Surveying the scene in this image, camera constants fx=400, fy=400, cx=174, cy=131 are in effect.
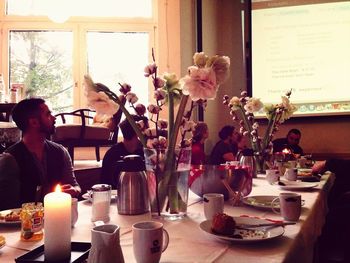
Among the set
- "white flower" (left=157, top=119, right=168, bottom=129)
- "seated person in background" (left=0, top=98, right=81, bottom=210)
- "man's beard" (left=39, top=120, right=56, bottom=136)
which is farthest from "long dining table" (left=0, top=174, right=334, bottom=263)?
"man's beard" (left=39, top=120, right=56, bottom=136)

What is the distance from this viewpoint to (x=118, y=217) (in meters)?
1.31

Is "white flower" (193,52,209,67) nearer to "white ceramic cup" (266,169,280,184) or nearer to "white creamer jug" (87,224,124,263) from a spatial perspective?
"white creamer jug" (87,224,124,263)

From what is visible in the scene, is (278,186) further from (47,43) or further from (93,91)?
(47,43)

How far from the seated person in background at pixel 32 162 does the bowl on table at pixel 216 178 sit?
64 centimetres

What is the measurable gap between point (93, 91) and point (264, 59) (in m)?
4.22

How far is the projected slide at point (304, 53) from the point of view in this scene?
16.0 ft

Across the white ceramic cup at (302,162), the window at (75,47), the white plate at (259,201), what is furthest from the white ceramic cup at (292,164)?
the window at (75,47)

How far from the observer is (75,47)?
4.96 meters

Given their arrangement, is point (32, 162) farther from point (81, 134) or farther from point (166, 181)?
point (81, 134)

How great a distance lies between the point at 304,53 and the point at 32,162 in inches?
155

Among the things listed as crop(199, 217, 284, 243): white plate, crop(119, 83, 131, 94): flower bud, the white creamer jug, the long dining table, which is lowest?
the long dining table

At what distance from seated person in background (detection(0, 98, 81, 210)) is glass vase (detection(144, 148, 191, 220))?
0.69m

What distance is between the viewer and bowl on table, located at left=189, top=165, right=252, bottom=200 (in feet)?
4.86

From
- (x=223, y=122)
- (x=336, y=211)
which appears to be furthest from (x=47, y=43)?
(x=336, y=211)
